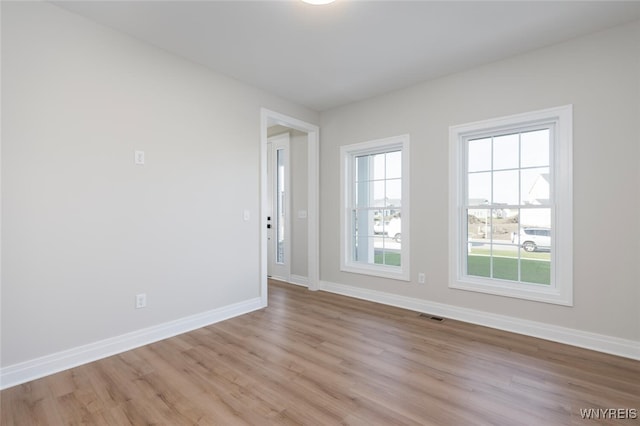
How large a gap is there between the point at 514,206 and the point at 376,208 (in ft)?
5.50

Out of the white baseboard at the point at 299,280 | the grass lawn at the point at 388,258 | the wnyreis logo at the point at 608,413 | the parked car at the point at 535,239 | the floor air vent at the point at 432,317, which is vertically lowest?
the floor air vent at the point at 432,317

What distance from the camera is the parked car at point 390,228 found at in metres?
4.16

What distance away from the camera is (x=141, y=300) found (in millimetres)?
2824

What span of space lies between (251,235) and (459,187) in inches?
99.6

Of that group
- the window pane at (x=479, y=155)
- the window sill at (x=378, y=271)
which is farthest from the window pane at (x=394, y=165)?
the window sill at (x=378, y=271)

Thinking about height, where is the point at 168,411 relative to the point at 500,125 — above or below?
below

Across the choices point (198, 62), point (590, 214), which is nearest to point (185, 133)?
point (198, 62)

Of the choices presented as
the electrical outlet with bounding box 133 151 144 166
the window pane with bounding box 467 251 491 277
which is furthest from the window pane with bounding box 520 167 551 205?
the electrical outlet with bounding box 133 151 144 166

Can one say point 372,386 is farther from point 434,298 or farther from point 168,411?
point 434,298

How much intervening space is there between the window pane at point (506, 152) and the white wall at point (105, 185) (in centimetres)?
293

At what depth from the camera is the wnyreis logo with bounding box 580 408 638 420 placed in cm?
182

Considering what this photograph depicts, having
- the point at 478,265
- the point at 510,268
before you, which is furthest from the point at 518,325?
the point at 478,265

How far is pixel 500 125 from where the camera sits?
3.21 m

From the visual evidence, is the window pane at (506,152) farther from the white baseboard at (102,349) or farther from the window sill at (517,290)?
the white baseboard at (102,349)
